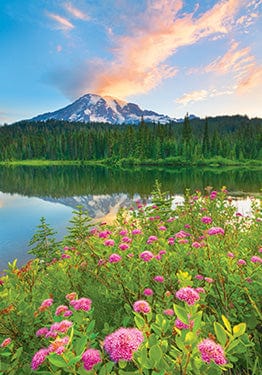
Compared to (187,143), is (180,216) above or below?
below

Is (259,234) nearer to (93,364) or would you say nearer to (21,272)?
(21,272)

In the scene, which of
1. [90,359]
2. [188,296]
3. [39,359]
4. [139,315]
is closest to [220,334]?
[188,296]

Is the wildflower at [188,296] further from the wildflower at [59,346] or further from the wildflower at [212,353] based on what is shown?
the wildflower at [59,346]

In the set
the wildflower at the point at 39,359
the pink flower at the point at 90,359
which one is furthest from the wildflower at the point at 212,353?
the wildflower at the point at 39,359

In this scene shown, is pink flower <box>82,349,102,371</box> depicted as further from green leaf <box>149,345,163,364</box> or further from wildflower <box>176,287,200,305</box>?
wildflower <box>176,287,200,305</box>

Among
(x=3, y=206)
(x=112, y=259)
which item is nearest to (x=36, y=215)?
(x=3, y=206)

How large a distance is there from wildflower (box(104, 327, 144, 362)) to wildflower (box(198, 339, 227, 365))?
14.2 inches

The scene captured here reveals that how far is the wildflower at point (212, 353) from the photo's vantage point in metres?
1.47

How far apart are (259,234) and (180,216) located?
2.71 m

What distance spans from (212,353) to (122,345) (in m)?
0.51

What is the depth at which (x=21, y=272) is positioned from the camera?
4633 mm

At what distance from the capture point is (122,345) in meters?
1.54

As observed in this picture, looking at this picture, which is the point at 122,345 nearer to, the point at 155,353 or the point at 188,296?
the point at 155,353

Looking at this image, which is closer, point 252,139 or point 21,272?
point 21,272
